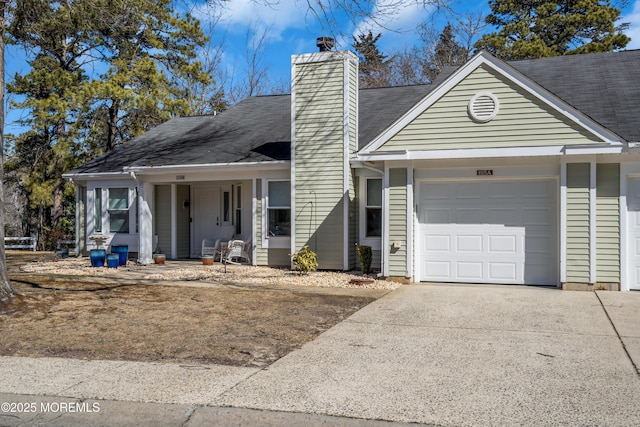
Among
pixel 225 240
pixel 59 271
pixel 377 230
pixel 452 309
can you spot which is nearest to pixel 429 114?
pixel 377 230

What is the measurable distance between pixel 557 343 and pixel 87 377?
504 cm

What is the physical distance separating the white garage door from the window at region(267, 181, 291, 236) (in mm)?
4038

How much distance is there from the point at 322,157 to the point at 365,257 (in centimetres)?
269

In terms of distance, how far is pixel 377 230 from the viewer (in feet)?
45.7

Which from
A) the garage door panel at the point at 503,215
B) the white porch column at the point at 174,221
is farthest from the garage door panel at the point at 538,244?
the white porch column at the point at 174,221

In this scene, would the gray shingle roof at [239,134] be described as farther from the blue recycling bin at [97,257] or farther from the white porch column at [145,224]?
the blue recycling bin at [97,257]

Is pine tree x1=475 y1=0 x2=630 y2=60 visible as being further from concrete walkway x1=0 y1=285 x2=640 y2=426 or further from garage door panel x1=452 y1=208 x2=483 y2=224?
concrete walkway x1=0 y1=285 x2=640 y2=426

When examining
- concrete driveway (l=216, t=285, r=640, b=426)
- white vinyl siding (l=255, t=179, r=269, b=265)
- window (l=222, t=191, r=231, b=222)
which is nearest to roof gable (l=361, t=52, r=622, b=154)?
concrete driveway (l=216, t=285, r=640, b=426)

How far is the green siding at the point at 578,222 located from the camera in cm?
1058

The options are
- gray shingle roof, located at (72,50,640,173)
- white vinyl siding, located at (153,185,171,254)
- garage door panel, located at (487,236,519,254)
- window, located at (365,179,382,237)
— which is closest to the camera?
garage door panel, located at (487,236,519,254)

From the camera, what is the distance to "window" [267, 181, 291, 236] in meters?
14.8

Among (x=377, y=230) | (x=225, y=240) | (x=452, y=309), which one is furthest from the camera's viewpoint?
(x=225, y=240)

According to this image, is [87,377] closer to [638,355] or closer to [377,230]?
[638,355]

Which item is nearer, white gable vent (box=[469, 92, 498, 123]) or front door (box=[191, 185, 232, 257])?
white gable vent (box=[469, 92, 498, 123])
